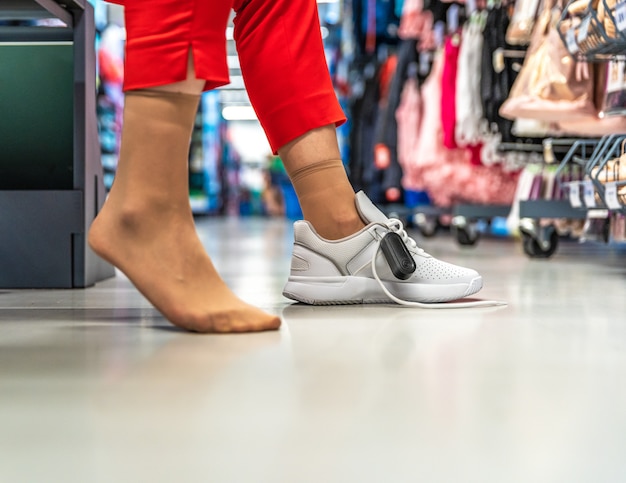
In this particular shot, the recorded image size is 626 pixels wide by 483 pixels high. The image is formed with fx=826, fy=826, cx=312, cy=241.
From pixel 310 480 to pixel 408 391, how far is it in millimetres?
237

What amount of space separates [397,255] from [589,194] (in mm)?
1301

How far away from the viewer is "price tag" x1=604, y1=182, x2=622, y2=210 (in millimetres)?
2176

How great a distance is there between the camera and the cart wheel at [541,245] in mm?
3285

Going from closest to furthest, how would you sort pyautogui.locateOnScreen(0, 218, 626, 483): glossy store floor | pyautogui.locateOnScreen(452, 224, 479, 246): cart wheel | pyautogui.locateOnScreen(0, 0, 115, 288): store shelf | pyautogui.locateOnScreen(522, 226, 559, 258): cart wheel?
pyautogui.locateOnScreen(0, 218, 626, 483): glossy store floor
pyautogui.locateOnScreen(0, 0, 115, 288): store shelf
pyautogui.locateOnScreen(522, 226, 559, 258): cart wheel
pyautogui.locateOnScreen(452, 224, 479, 246): cart wheel

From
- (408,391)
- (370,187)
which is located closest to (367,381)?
(408,391)

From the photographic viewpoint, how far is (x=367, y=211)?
55.2 inches

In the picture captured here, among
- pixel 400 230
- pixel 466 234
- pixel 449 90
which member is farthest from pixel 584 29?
pixel 449 90

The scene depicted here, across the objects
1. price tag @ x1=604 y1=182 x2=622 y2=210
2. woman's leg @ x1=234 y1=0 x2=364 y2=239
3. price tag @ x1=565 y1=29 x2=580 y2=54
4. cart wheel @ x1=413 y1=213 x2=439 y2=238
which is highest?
price tag @ x1=565 y1=29 x2=580 y2=54

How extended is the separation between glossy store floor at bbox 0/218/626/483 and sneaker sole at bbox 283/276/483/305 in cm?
16

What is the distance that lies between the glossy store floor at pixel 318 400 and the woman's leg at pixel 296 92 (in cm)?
25

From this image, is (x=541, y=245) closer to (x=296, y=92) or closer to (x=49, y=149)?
(x=49, y=149)

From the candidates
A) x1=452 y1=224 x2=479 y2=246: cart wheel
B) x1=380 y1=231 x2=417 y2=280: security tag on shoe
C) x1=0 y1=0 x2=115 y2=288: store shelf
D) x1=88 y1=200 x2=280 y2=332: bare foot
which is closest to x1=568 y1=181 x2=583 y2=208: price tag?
x1=380 y1=231 x2=417 y2=280: security tag on shoe

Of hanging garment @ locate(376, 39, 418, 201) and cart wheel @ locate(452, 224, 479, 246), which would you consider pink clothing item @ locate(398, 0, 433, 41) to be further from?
cart wheel @ locate(452, 224, 479, 246)

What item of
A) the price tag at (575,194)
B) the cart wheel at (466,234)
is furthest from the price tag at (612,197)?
the cart wheel at (466,234)
